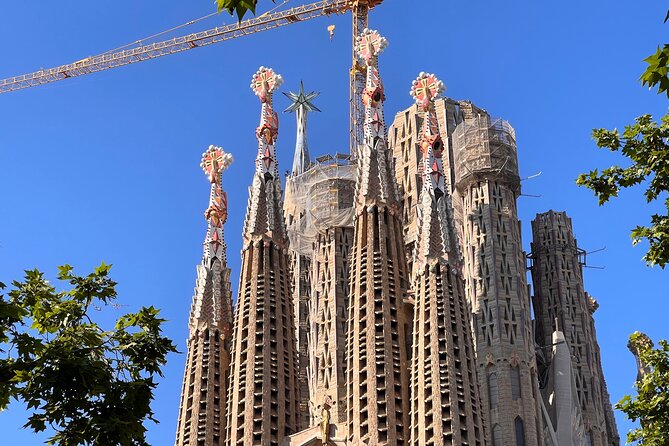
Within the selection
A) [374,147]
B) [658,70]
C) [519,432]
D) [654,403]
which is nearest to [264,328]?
[374,147]

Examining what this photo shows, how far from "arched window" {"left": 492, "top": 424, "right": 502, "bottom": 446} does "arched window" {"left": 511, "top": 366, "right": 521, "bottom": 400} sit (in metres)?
1.73

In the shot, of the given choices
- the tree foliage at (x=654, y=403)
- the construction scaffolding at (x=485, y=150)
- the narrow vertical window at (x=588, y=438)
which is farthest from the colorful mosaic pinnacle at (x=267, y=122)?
the tree foliage at (x=654, y=403)

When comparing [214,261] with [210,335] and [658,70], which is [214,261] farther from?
[658,70]

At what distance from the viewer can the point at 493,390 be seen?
56.1m

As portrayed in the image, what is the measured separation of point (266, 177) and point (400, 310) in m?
11.2

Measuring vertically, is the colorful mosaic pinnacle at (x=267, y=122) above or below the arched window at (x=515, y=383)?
above

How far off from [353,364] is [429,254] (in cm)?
596

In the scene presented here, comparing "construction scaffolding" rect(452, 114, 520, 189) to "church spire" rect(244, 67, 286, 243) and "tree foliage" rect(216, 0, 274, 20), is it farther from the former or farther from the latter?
"tree foliage" rect(216, 0, 274, 20)

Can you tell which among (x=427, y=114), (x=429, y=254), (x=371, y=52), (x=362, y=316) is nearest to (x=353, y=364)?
(x=362, y=316)

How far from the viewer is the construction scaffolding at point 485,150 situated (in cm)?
6228

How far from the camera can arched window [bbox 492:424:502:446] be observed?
55.0m

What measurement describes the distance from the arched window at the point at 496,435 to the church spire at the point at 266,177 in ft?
45.5

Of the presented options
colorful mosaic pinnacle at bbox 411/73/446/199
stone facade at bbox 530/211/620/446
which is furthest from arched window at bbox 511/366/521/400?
colorful mosaic pinnacle at bbox 411/73/446/199

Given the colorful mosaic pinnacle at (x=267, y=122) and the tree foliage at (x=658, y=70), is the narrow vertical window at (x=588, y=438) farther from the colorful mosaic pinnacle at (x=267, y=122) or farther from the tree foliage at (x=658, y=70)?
the tree foliage at (x=658, y=70)
